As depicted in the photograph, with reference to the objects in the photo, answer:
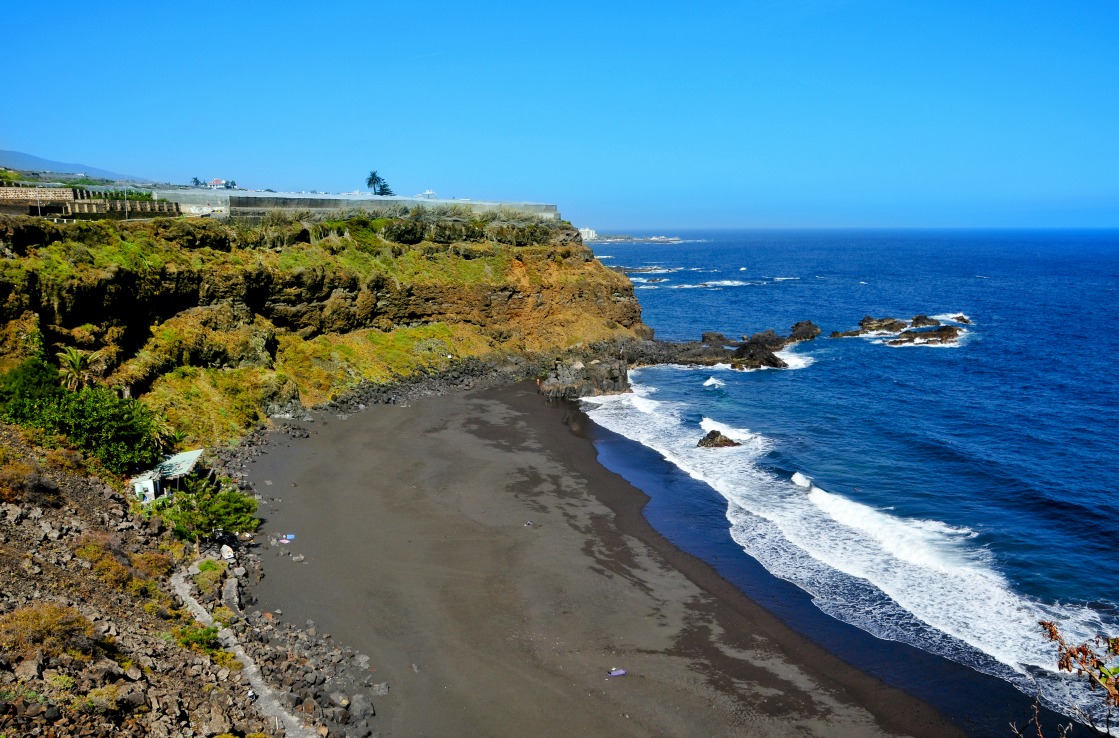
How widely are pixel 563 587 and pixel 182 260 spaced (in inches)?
1326

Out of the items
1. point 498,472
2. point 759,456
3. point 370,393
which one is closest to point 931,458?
point 759,456

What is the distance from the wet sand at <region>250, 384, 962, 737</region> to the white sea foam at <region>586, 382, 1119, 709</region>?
3.49 metres

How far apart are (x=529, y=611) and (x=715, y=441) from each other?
22.1 m

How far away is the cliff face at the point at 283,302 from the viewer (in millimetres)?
36625

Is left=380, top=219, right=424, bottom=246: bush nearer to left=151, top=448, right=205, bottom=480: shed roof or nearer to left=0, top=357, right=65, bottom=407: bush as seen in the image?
left=0, top=357, right=65, bottom=407: bush

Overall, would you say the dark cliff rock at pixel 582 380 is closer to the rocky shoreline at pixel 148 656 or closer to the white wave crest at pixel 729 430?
the white wave crest at pixel 729 430

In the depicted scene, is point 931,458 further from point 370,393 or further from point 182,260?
point 182,260

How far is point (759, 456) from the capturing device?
42625 mm

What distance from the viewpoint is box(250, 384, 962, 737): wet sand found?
20188 mm

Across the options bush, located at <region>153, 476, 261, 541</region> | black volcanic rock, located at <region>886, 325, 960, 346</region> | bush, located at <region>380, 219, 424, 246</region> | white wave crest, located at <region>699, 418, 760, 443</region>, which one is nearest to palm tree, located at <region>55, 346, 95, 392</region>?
bush, located at <region>153, 476, 261, 541</region>

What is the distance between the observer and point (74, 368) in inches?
1319

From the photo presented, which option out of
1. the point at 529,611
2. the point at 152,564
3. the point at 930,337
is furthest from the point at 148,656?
the point at 930,337

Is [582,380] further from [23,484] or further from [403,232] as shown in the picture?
[23,484]

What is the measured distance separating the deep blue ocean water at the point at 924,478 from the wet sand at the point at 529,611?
3498 millimetres
